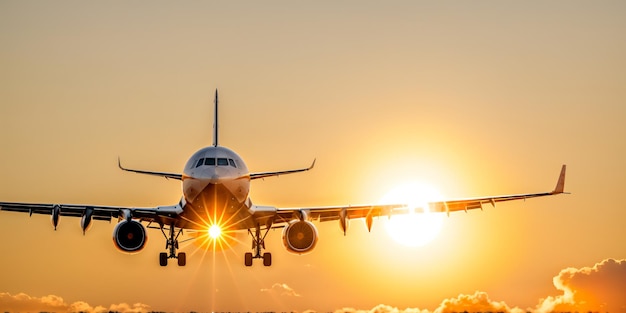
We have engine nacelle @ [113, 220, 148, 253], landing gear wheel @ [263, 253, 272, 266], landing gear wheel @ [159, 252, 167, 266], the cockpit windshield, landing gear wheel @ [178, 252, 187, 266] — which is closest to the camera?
the cockpit windshield

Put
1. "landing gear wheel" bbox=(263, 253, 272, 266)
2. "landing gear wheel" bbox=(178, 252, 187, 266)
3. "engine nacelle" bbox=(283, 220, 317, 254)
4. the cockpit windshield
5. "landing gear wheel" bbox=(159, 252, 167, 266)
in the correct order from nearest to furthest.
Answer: the cockpit windshield, "engine nacelle" bbox=(283, 220, 317, 254), "landing gear wheel" bbox=(178, 252, 187, 266), "landing gear wheel" bbox=(159, 252, 167, 266), "landing gear wheel" bbox=(263, 253, 272, 266)

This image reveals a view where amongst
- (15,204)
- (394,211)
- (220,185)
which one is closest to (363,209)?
(394,211)

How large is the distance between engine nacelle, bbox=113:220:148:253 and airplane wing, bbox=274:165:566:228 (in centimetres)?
938

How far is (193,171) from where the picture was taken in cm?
6750

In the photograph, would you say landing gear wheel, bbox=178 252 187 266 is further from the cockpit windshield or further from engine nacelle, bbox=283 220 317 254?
the cockpit windshield

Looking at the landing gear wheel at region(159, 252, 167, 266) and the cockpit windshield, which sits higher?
the cockpit windshield

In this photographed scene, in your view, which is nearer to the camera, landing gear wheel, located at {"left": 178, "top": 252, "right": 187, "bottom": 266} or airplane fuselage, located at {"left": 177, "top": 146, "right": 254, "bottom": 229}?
airplane fuselage, located at {"left": 177, "top": 146, "right": 254, "bottom": 229}

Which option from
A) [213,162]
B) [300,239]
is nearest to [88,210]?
[213,162]

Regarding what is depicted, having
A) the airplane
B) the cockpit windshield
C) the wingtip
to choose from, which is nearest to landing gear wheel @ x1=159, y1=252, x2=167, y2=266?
the airplane

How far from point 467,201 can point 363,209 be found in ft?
23.4

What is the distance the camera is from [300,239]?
74.6 metres

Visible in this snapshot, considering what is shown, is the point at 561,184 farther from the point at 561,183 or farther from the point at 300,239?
the point at 300,239

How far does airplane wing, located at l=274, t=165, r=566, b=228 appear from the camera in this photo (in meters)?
75.9

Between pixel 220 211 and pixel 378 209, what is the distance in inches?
568
